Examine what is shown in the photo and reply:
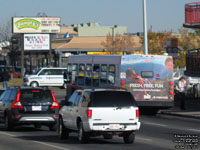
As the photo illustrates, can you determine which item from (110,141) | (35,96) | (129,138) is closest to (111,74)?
(35,96)

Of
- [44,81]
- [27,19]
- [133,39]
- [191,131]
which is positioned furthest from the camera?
[133,39]

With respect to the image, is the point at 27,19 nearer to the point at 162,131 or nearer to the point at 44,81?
the point at 44,81

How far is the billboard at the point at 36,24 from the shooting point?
7931 centimetres

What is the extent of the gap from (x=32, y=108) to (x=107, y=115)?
545 cm

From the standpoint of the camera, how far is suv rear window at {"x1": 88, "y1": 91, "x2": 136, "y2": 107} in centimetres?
1766

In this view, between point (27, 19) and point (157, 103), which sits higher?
point (27, 19)

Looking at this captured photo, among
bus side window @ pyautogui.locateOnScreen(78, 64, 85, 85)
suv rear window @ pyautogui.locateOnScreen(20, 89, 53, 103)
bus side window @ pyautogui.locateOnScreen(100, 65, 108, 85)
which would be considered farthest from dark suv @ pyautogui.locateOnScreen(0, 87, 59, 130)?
bus side window @ pyautogui.locateOnScreen(78, 64, 85, 85)

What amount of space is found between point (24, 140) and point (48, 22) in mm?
62200

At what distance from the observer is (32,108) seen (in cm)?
2233

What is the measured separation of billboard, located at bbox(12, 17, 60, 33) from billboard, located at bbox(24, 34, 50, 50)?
2.32 feet

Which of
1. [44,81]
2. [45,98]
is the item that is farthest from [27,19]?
[45,98]

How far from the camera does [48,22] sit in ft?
265

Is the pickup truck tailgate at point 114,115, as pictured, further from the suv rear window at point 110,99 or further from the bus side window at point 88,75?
the bus side window at point 88,75

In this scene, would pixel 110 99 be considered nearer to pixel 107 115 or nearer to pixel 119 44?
pixel 107 115
